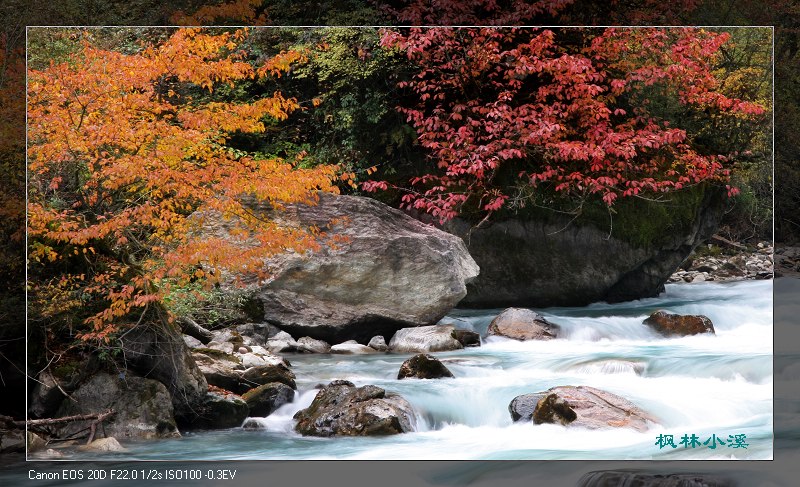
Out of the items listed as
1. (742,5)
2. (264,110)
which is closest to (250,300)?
(264,110)

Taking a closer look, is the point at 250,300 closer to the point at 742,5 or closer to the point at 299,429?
the point at 299,429

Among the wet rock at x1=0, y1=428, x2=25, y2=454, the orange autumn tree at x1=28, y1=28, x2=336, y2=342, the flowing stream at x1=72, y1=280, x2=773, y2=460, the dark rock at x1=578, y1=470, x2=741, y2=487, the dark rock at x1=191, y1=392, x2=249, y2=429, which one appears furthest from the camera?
the wet rock at x1=0, y1=428, x2=25, y2=454

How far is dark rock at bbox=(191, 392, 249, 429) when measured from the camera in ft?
18.3

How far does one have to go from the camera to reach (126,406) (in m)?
5.53

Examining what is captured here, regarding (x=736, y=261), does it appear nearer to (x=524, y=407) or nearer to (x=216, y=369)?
(x=524, y=407)

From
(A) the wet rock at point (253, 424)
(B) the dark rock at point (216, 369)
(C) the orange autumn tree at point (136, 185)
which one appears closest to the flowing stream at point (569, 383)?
(A) the wet rock at point (253, 424)

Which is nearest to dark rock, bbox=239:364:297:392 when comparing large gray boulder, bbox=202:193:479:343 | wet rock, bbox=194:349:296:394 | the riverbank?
wet rock, bbox=194:349:296:394

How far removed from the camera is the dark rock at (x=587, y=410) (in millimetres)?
5332

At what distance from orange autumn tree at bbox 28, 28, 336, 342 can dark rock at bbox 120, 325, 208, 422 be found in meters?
0.11

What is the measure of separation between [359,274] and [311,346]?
507 millimetres

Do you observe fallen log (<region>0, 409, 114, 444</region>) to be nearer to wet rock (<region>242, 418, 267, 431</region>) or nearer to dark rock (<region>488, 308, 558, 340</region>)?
wet rock (<region>242, 418, 267, 431</region>)

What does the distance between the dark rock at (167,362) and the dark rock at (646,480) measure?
90.1 inches

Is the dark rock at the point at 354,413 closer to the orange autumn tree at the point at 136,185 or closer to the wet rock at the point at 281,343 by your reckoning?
the wet rock at the point at 281,343

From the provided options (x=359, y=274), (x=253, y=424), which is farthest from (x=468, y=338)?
(x=253, y=424)
